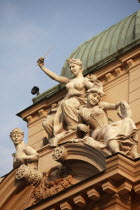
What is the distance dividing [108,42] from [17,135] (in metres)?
4.18

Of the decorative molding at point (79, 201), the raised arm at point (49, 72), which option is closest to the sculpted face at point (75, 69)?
the raised arm at point (49, 72)

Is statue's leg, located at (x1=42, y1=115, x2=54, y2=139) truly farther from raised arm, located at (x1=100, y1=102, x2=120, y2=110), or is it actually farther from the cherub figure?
raised arm, located at (x1=100, y1=102, x2=120, y2=110)

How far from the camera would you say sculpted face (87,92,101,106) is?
19453 millimetres

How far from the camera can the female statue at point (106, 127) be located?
59.2 ft

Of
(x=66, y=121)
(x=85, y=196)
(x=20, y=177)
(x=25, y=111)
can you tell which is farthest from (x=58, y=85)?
(x=85, y=196)

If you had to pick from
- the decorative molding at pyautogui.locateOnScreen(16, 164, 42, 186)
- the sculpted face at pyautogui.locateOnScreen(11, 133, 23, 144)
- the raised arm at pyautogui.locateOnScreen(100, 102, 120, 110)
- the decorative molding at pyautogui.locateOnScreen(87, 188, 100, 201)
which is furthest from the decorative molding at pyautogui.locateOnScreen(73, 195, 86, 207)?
the sculpted face at pyautogui.locateOnScreen(11, 133, 23, 144)

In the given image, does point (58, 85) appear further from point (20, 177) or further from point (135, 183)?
point (135, 183)

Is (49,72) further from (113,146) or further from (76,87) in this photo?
(113,146)

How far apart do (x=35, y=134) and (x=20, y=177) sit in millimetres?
3284

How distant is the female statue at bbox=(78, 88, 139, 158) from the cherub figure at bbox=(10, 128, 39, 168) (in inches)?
70.8

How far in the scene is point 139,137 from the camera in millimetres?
19219

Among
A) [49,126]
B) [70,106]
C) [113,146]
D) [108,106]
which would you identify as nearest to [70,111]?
[70,106]

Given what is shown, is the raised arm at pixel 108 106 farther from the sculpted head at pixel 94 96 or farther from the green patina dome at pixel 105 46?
the green patina dome at pixel 105 46

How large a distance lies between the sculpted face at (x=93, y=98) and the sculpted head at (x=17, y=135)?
2562mm
